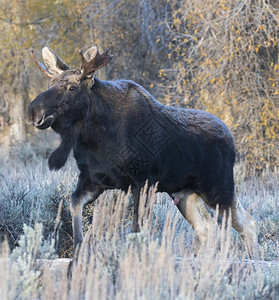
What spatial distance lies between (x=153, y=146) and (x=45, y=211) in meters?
1.61

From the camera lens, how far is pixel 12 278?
119 inches

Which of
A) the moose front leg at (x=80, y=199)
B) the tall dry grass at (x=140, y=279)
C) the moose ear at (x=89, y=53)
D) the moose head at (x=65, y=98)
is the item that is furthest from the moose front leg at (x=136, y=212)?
the moose ear at (x=89, y=53)

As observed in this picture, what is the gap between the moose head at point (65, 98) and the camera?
4.54 meters

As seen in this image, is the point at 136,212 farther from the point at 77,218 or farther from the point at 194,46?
the point at 194,46

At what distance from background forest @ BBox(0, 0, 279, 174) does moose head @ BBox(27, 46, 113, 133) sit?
19.3ft

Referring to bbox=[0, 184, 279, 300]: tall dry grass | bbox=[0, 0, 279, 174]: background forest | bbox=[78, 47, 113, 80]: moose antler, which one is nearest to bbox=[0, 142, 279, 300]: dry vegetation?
bbox=[0, 184, 279, 300]: tall dry grass

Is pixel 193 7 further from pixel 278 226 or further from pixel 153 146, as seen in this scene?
pixel 153 146

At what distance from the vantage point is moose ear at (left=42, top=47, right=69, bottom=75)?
5074mm

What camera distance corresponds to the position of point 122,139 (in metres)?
4.82

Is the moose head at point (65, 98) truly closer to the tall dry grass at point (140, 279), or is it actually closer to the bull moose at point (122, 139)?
the bull moose at point (122, 139)

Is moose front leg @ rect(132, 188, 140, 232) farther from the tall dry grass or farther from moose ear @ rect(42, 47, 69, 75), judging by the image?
moose ear @ rect(42, 47, 69, 75)

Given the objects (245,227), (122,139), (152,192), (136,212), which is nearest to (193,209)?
(245,227)

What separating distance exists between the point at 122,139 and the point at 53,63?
1.01m

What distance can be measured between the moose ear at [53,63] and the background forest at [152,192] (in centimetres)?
130
